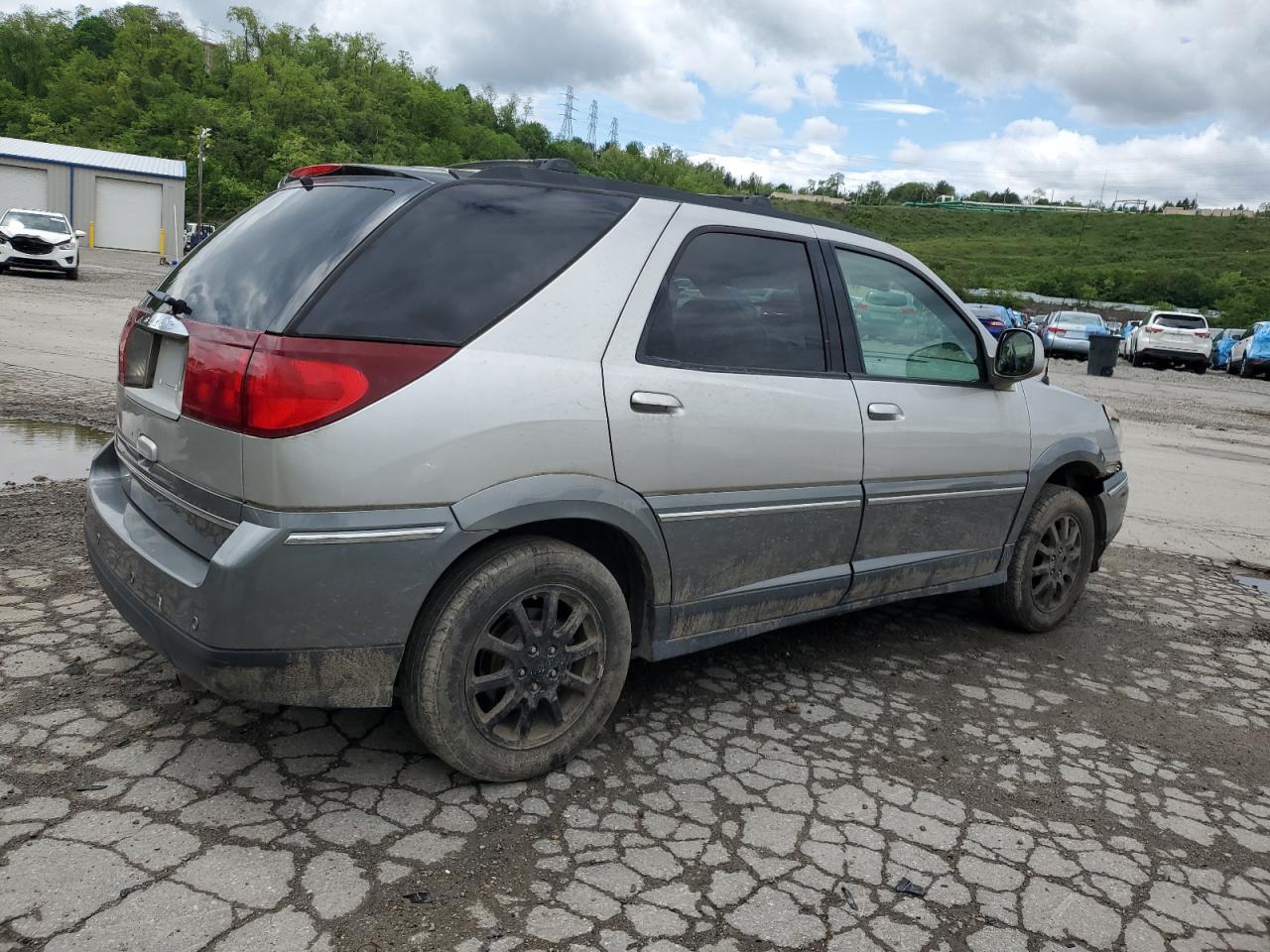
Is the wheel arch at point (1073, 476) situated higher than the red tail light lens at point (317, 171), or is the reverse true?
the red tail light lens at point (317, 171)

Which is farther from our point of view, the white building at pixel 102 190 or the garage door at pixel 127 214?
the garage door at pixel 127 214

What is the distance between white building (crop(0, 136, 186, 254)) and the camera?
47.2 m

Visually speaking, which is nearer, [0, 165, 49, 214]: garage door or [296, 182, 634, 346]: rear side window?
[296, 182, 634, 346]: rear side window

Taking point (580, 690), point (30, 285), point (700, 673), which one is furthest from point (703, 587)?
point (30, 285)

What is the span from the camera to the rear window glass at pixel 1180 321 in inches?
1099

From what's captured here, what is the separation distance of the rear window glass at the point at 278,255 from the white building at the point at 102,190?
52.7 meters

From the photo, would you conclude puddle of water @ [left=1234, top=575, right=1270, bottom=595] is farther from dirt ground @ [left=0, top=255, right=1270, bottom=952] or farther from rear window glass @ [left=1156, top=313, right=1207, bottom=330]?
rear window glass @ [left=1156, top=313, right=1207, bottom=330]

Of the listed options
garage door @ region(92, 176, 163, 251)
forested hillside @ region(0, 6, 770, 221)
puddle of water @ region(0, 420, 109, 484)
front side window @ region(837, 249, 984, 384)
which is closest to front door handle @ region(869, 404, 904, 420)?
front side window @ region(837, 249, 984, 384)

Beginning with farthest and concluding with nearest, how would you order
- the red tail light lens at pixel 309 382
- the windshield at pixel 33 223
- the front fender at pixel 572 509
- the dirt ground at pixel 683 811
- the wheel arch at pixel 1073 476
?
the windshield at pixel 33 223 < the wheel arch at pixel 1073 476 < the front fender at pixel 572 509 < the red tail light lens at pixel 309 382 < the dirt ground at pixel 683 811

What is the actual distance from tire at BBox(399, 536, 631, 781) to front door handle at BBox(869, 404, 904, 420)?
4.30 feet

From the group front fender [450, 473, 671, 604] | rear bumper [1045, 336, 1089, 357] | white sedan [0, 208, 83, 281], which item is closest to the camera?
front fender [450, 473, 671, 604]

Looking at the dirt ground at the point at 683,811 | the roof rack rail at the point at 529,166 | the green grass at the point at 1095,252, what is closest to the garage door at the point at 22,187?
the green grass at the point at 1095,252

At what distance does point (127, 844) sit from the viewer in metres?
2.52

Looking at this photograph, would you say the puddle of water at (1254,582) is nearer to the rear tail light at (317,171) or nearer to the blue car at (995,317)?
the rear tail light at (317,171)
